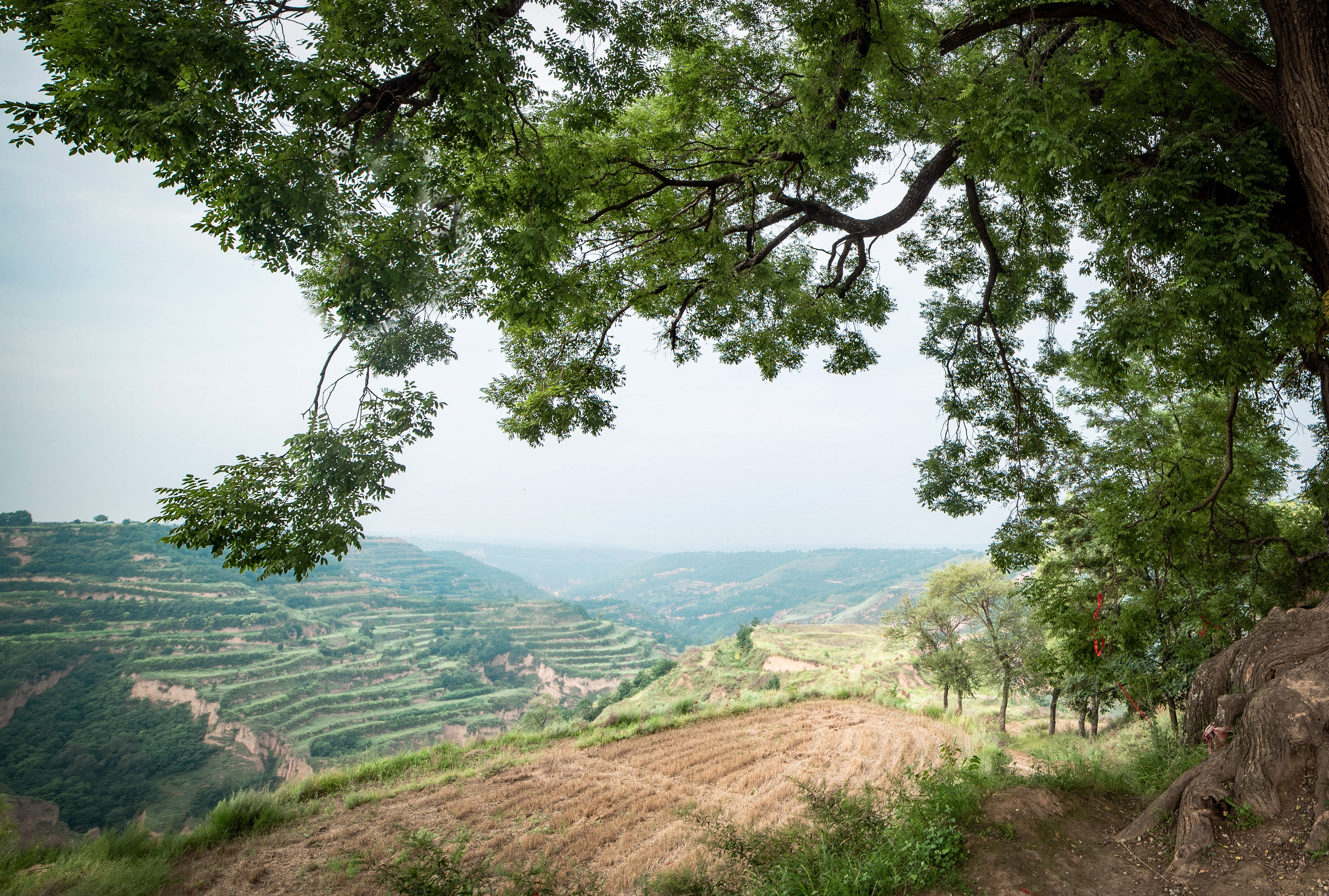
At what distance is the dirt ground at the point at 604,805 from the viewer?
20.0 ft

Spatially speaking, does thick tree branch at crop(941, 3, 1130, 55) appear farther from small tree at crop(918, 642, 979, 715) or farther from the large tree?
small tree at crop(918, 642, 979, 715)

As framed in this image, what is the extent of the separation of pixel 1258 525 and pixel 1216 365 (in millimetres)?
4967

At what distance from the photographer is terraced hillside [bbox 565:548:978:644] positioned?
13288cm

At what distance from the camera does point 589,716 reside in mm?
25688

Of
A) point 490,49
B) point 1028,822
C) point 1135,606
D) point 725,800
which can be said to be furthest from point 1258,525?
point 490,49

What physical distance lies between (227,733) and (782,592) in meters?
152

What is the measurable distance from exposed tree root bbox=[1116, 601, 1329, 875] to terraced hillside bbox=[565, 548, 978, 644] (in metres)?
112

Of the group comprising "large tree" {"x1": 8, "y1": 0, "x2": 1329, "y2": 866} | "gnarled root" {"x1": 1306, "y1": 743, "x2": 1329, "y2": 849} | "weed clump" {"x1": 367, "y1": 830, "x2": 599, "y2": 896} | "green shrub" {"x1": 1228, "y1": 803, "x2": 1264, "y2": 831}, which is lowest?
"weed clump" {"x1": 367, "y1": 830, "x2": 599, "y2": 896}

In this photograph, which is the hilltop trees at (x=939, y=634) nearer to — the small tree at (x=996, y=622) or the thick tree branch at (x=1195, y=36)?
the small tree at (x=996, y=622)

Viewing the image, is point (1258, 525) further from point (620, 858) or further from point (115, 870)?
point (115, 870)

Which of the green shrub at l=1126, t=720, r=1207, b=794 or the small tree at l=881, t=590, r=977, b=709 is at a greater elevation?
the green shrub at l=1126, t=720, r=1207, b=794

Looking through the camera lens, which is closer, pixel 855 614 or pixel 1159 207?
pixel 1159 207

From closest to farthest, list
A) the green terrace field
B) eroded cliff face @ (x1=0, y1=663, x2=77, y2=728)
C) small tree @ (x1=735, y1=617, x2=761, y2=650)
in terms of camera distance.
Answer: eroded cliff face @ (x1=0, y1=663, x2=77, y2=728)
the green terrace field
small tree @ (x1=735, y1=617, x2=761, y2=650)

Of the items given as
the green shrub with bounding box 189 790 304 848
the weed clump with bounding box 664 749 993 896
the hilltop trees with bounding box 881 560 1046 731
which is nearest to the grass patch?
the weed clump with bounding box 664 749 993 896
